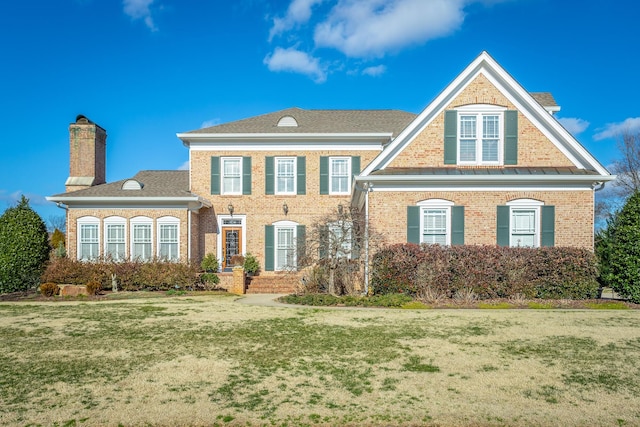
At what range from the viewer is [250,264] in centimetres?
2014

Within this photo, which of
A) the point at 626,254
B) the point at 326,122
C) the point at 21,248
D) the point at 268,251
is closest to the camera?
the point at 626,254

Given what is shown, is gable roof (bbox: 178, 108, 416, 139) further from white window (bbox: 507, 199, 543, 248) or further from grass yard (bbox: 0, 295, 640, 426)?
grass yard (bbox: 0, 295, 640, 426)

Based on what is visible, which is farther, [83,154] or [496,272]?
[83,154]

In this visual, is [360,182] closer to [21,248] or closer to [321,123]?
[321,123]

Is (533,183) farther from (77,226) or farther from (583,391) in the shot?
(77,226)

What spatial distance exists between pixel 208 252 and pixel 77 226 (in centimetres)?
525

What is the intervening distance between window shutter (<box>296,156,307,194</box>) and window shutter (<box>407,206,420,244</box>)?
649cm

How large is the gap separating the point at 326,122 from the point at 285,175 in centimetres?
318

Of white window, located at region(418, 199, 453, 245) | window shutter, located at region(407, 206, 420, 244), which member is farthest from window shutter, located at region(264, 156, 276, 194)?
white window, located at region(418, 199, 453, 245)

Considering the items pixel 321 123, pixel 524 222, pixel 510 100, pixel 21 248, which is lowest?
pixel 21 248

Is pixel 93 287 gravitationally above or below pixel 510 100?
below

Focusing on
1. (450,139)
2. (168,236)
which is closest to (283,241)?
(168,236)

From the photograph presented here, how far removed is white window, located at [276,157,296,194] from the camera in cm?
2106

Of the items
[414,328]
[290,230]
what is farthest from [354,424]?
[290,230]
